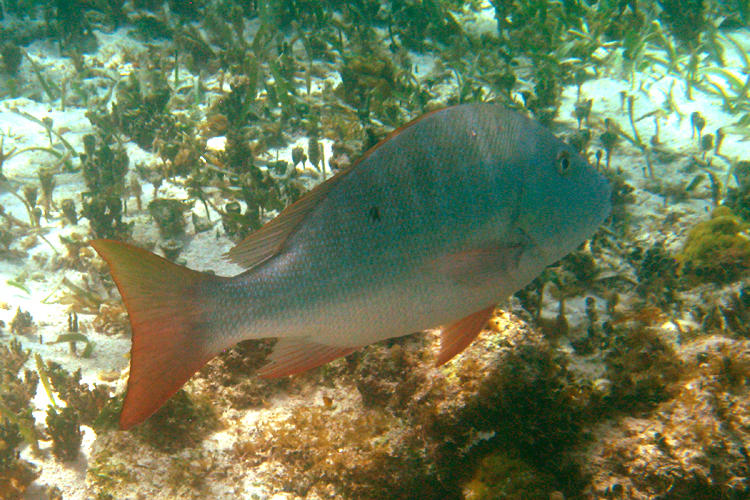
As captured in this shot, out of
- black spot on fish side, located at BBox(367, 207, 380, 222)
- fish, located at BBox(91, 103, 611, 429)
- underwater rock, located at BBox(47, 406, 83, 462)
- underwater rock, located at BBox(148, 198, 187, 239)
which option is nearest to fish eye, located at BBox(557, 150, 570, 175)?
fish, located at BBox(91, 103, 611, 429)

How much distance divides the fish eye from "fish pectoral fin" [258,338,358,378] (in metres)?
1.21

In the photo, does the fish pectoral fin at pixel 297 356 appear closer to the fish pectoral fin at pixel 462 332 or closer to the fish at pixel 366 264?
the fish at pixel 366 264

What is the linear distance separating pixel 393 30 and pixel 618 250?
18.8 feet

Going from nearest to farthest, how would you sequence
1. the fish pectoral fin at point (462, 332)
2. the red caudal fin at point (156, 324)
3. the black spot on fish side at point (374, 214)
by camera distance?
the red caudal fin at point (156, 324)
the black spot on fish side at point (374, 214)
the fish pectoral fin at point (462, 332)

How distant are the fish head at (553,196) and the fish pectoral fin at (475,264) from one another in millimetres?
179

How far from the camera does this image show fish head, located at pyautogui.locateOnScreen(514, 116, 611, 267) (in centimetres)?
195

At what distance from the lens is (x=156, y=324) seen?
5.74 ft

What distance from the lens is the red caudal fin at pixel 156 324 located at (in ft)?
5.49

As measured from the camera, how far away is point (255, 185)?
468 cm

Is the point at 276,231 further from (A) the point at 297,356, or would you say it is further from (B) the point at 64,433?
(B) the point at 64,433

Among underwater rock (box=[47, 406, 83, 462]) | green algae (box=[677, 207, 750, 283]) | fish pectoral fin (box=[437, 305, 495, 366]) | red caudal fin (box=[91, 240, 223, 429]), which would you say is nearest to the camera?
red caudal fin (box=[91, 240, 223, 429])

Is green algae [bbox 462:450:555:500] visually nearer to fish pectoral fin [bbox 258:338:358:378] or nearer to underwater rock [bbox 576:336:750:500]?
underwater rock [bbox 576:336:750:500]

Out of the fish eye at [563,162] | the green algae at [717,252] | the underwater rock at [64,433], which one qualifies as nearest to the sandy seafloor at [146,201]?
the underwater rock at [64,433]

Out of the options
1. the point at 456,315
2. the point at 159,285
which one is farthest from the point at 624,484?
the point at 159,285
